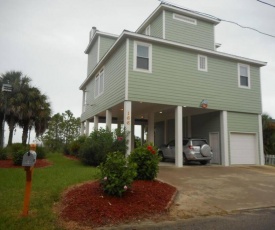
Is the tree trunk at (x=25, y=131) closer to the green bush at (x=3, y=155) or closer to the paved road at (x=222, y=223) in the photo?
the green bush at (x=3, y=155)

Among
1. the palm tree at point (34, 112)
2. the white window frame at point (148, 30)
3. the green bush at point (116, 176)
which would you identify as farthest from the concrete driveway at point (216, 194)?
the palm tree at point (34, 112)

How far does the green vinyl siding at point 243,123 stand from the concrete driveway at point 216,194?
5.50m

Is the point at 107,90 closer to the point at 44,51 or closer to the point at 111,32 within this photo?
the point at 44,51

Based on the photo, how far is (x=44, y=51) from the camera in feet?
57.5

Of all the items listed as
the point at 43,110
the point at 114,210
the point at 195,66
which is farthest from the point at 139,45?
the point at 43,110

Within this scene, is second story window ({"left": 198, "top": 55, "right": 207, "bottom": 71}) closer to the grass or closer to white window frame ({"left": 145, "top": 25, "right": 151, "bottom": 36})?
white window frame ({"left": 145, "top": 25, "right": 151, "bottom": 36})

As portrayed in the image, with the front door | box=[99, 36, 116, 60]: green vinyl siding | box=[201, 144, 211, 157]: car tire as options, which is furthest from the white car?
box=[99, 36, 116, 60]: green vinyl siding

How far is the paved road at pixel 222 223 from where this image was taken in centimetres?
501

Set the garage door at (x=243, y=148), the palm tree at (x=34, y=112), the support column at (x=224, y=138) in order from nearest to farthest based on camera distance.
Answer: the support column at (x=224, y=138) < the garage door at (x=243, y=148) < the palm tree at (x=34, y=112)

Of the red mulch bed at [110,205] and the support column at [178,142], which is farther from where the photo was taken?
the support column at [178,142]

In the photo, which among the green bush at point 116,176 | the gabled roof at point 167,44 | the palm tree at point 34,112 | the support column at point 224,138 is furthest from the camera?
the palm tree at point 34,112

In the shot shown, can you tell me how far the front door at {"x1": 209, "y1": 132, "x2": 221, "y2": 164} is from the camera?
16328 millimetres

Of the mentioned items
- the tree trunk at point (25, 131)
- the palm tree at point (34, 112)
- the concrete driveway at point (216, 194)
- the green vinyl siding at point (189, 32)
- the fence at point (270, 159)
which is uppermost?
the green vinyl siding at point (189, 32)

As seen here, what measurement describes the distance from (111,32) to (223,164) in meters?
13.8
